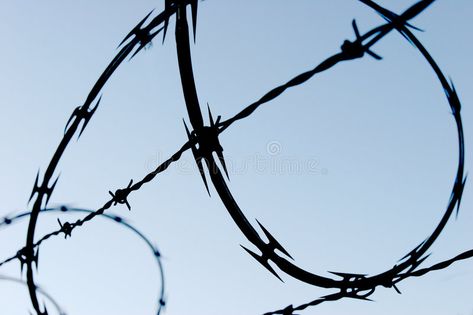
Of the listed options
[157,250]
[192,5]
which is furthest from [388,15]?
[157,250]

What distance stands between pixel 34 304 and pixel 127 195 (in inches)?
37.8

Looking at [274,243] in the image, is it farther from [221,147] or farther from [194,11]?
[194,11]

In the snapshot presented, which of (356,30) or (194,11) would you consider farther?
(194,11)

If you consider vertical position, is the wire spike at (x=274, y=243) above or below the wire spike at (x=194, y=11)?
below

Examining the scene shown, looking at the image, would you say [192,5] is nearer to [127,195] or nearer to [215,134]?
[215,134]

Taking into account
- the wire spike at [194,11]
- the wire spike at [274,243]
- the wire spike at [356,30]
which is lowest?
the wire spike at [274,243]

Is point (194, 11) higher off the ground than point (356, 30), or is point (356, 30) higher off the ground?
point (194, 11)

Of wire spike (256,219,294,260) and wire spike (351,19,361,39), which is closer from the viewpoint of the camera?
wire spike (351,19,361,39)

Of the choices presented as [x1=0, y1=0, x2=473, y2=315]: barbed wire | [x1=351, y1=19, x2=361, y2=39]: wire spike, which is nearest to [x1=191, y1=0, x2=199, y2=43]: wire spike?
[x1=0, y1=0, x2=473, y2=315]: barbed wire

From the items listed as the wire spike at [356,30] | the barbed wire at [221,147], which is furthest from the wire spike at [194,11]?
the wire spike at [356,30]

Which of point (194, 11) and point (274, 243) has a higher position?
point (194, 11)

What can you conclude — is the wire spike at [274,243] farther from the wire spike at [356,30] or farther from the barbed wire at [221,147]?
the wire spike at [356,30]

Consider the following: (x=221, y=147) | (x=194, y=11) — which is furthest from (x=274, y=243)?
(x=194, y=11)

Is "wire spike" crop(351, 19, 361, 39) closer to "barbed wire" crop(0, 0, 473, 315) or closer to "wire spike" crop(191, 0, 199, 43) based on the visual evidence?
"barbed wire" crop(0, 0, 473, 315)
